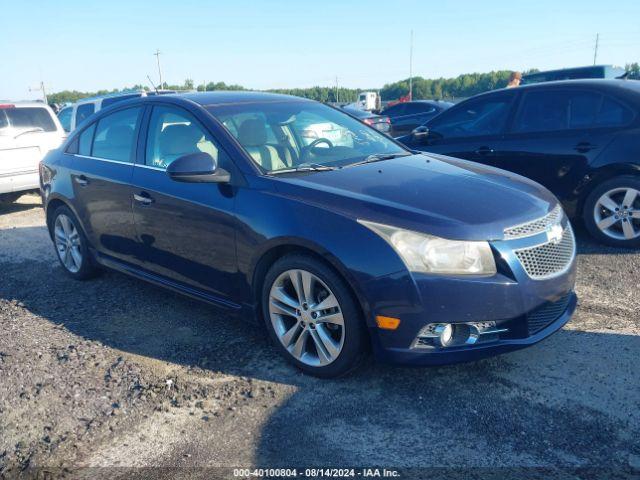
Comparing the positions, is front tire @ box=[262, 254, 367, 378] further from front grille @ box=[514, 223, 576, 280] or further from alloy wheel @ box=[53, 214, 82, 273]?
alloy wheel @ box=[53, 214, 82, 273]

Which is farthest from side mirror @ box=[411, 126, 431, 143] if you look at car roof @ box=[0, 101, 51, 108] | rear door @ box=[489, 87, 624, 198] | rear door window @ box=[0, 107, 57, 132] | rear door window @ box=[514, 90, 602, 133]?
car roof @ box=[0, 101, 51, 108]

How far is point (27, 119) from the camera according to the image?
8617mm

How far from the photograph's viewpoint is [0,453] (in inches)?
109

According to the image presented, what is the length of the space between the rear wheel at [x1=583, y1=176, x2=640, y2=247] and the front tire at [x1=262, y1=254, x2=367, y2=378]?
132 inches

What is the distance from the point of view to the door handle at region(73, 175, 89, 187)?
4.73m

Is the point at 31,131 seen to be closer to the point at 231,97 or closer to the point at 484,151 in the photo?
the point at 231,97

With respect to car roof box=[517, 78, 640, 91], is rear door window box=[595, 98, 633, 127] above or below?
below

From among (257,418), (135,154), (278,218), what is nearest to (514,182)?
(278,218)

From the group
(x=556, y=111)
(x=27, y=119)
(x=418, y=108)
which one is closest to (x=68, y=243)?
(x=27, y=119)

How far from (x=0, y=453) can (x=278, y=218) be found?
1.85 metres

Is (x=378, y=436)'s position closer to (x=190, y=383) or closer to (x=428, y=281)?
(x=428, y=281)

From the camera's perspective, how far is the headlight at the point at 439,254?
9.29 feet

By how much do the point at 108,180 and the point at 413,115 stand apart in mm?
12782

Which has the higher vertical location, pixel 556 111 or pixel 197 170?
pixel 556 111
